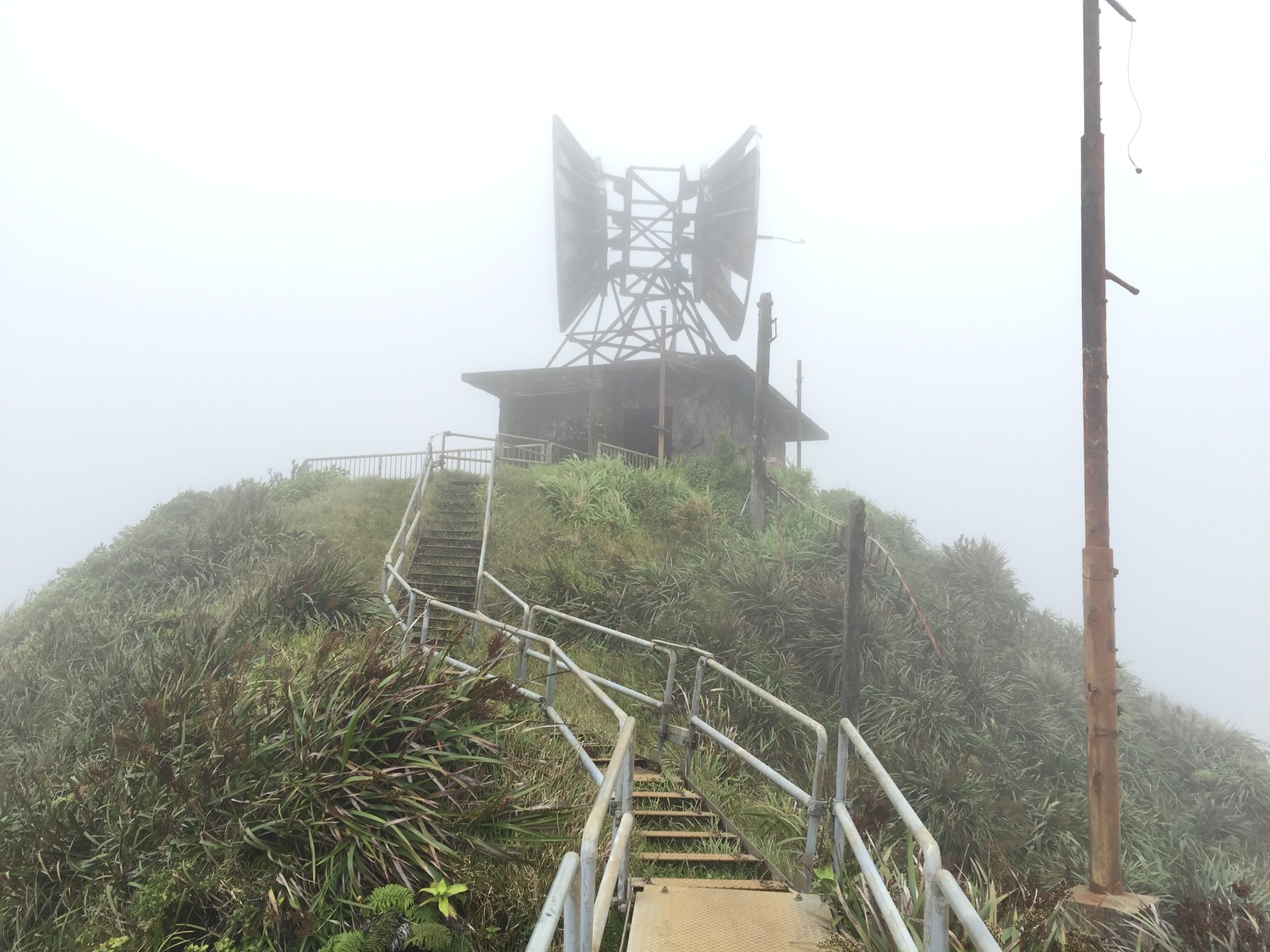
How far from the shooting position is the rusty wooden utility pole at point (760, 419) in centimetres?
1730

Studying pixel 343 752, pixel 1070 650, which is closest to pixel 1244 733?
pixel 1070 650

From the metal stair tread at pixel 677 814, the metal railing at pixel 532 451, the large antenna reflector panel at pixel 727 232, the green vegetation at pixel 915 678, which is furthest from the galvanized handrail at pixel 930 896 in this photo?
the large antenna reflector panel at pixel 727 232

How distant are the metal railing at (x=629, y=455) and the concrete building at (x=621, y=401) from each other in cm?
28

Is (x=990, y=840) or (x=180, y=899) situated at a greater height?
(x=180, y=899)

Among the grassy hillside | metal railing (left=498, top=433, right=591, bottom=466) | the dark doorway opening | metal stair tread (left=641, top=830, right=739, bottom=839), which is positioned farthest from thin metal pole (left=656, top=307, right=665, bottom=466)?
metal stair tread (left=641, top=830, right=739, bottom=839)

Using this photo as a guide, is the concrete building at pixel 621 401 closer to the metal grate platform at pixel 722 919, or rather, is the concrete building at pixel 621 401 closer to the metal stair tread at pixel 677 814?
the metal stair tread at pixel 677 814

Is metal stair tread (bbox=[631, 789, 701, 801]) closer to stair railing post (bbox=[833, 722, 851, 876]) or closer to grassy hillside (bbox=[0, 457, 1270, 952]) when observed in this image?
grassy hillside (bbox=[0, 457, 1270, 952])

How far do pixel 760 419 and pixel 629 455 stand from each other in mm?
5974

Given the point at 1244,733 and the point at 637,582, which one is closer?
the point at 637,582

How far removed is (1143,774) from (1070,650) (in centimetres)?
408

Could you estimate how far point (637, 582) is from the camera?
13.8m

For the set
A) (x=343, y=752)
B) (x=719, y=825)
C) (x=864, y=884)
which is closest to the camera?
(x=864, y=884)

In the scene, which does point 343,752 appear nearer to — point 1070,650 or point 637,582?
point 637,582

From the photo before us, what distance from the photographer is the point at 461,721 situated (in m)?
5.41
